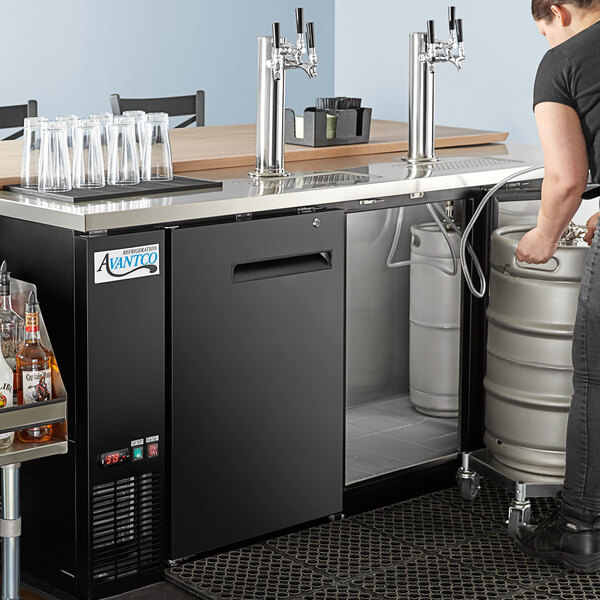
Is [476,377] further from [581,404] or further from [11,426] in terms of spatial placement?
[11,426]

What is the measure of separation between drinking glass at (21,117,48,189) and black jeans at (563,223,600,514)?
1.24 metres

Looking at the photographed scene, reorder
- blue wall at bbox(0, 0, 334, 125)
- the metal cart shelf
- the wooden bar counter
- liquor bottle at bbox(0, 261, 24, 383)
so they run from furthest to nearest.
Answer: blue wall at bbox(0, 0, 334, 125) < the wooden bar counter < liquor bottle at bbox(0, 261, 24, 383) < the metal cart shelf

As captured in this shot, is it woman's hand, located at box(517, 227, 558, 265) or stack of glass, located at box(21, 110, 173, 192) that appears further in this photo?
woman's hand, located at box(517, 227, 558, 265)

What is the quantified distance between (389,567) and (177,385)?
66 centimetres

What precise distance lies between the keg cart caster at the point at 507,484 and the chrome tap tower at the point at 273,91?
0.92 metres

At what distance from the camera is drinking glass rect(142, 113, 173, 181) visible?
8.46 feet

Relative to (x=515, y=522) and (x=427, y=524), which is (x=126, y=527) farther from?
(x=515, y=522)

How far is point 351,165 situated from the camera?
117 inches

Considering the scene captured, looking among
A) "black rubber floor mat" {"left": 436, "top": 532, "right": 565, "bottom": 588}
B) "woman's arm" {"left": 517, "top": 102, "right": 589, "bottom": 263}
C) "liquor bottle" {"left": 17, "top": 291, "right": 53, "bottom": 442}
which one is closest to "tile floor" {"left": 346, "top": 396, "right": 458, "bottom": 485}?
"black rubber floor mat" {"left": 436, "top": 532, "right": 565, "bottom": 588}

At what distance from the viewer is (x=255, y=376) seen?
2.51 m

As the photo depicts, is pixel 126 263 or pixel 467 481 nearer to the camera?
pixel 126 263

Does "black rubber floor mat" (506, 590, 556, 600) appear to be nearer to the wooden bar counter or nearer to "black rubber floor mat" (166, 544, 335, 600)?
"black rubber floor mat" (166, 544, 335, 600)

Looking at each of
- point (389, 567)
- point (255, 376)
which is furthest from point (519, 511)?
point (255, 376)

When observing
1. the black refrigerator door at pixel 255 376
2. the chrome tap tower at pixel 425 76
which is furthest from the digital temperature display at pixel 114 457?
the chrome tap tower at pixel 425 76
